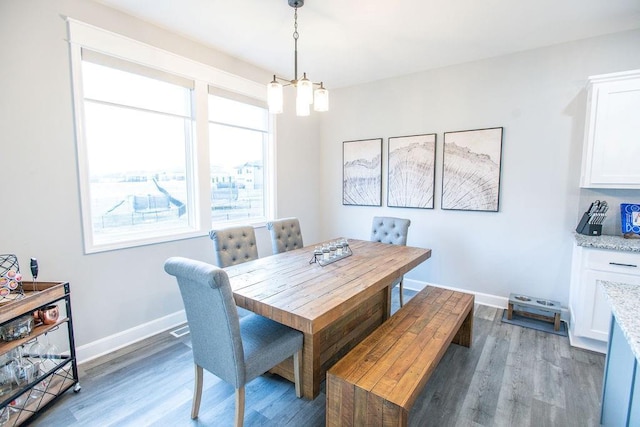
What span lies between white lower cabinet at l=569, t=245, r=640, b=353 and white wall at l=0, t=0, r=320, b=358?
12.0 ft

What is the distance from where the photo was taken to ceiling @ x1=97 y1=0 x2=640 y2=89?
239 centimetres

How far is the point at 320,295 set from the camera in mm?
1781

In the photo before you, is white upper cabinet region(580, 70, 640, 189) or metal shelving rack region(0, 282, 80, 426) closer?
metal shelving rack region(0, 282, 80, 426)

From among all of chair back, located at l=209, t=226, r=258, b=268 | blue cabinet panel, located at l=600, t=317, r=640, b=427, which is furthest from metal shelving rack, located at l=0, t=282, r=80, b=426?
blue cabinet panel, located at l=600, t=317, r=640, b=427

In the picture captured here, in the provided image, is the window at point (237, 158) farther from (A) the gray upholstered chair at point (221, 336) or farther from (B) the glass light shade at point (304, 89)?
(A) the gray upholstered chair at point (221, 336)

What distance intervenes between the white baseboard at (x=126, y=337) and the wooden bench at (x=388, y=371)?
6.71ft

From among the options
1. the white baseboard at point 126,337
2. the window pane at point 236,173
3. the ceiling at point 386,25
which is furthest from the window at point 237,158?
the white baseboard at point 126,337

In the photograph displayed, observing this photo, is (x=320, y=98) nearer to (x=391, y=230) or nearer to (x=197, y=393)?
(x=391, y=230)

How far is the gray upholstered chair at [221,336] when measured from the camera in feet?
4.92

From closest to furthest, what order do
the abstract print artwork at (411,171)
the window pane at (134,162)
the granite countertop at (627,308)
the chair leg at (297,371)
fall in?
the granite countertop at (627,308) < the chair leg at (297,371) < the window pane at (134,162) < the abstract print artwork at (411,171)

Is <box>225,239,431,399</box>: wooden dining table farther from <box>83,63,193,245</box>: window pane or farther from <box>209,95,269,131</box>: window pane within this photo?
<box>209,95,269,131</box>: window pane

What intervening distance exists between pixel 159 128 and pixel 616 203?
14.3ft

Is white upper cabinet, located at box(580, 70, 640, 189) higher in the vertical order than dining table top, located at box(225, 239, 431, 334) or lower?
higher

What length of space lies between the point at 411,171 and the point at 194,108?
2639 mm
